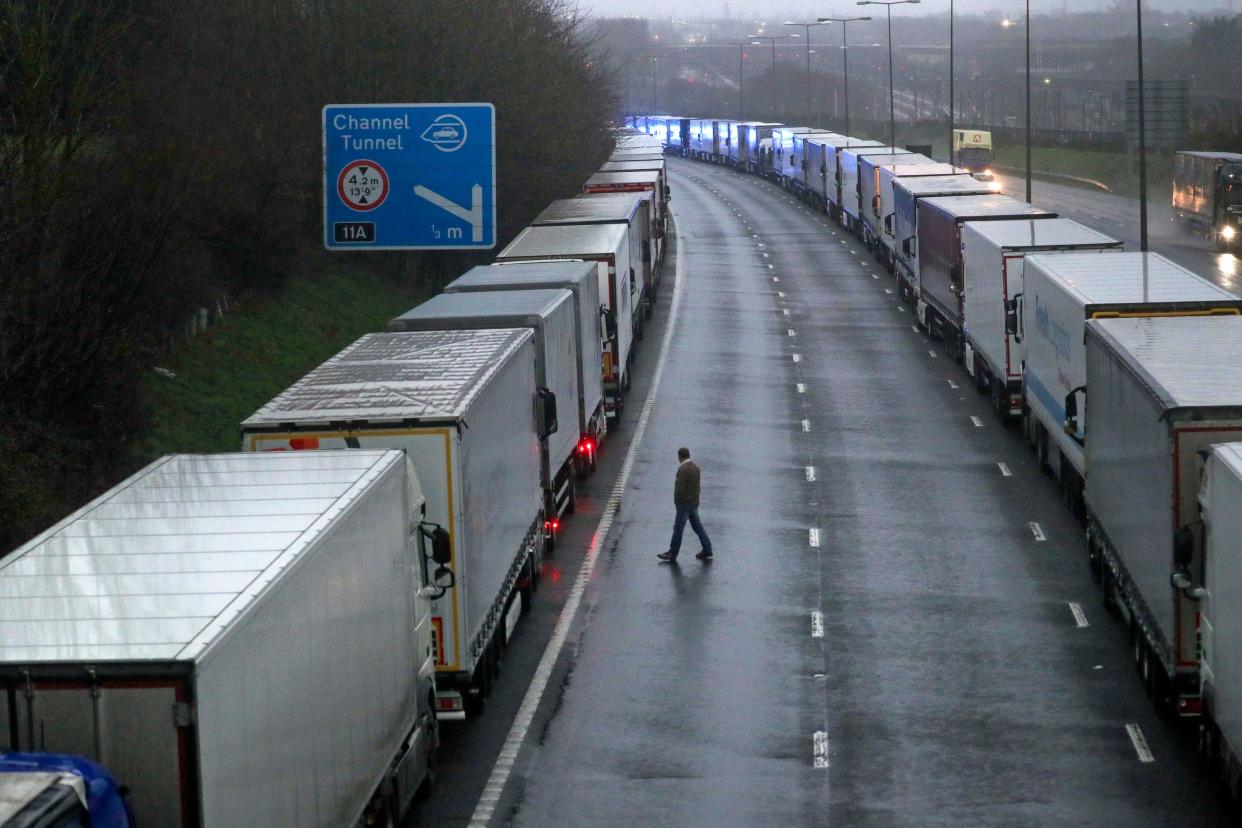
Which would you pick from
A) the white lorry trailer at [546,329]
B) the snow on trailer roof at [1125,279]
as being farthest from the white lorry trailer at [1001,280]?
the white lorry trailer at [546,329]

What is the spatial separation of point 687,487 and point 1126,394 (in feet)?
24.1

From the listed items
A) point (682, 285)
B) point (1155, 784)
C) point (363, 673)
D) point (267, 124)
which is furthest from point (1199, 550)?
point (682, 285)

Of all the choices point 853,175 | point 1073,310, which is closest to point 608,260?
point 1073,310

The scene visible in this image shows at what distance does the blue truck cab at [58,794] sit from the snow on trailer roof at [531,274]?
19.4 meters

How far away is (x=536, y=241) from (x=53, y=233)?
50.2 feet

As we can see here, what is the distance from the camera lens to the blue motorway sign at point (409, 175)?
22906 millimetres

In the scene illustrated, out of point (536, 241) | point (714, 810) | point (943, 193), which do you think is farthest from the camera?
point (943, 193)

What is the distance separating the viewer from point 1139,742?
1638 cm

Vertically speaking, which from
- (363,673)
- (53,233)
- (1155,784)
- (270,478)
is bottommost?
(1155,784)

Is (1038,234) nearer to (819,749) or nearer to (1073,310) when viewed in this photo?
(1073,310)

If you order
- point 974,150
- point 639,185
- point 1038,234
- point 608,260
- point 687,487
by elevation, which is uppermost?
point 974,150

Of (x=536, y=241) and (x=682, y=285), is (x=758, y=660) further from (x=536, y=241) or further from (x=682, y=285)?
(x=682, y=285)

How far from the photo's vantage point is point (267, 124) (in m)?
37.4

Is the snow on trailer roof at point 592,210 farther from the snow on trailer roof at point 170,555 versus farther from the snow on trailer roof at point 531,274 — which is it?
the snow on trailer roof at point 170,555
